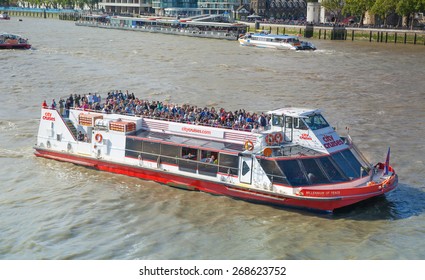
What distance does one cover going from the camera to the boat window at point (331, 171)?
19.9 metres

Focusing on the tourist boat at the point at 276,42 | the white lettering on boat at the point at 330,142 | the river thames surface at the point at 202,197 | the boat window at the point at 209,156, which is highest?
the tourist boat at the point at 276,42

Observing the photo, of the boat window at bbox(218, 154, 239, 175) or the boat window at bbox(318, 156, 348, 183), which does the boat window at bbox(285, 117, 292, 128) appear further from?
the boat window at bbox(218, 154, 239, 175)

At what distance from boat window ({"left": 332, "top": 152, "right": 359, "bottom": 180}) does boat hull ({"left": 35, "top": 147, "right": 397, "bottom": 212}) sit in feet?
3.30

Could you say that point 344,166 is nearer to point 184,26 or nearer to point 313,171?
point 313,171

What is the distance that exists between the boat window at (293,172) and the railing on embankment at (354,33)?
70.3 metres

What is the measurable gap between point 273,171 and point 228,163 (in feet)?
5.78

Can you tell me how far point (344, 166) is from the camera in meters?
20.2

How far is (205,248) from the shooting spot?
17.3 metres

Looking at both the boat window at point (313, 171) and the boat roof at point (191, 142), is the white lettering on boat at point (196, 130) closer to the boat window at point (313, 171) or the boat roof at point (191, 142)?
the boat roof at point (191, 142)

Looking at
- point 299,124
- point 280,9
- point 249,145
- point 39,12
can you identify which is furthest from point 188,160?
point 39,12

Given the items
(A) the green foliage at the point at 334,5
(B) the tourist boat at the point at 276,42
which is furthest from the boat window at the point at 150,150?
(A) the green foliage at the point at 334,5

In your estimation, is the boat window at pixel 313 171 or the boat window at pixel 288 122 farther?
the boat window at pixel 288 122

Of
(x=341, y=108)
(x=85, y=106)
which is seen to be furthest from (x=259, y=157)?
(x=341, y=108)

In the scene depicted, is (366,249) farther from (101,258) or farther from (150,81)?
(150,81)
